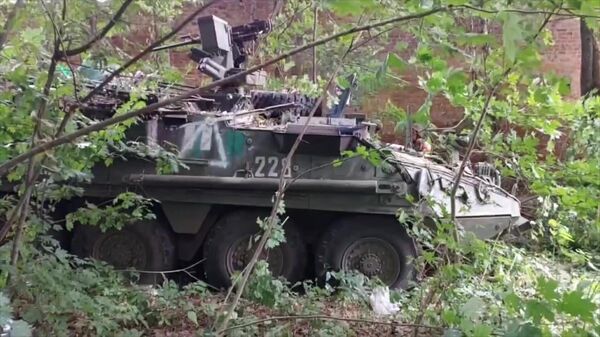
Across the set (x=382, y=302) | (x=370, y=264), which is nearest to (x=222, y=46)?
(x=370, y=264)

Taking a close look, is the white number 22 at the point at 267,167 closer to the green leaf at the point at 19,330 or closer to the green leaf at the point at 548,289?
the green leaf at the point at 548,289

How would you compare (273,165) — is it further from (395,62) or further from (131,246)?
(395,62)

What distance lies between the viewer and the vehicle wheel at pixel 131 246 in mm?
6453

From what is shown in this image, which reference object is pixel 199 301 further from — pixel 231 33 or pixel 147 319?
pixel 231 33

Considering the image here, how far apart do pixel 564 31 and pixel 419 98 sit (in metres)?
2.86

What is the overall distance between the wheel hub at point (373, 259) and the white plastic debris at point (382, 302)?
55.7 inches

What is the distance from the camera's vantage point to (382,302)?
4.65 metres

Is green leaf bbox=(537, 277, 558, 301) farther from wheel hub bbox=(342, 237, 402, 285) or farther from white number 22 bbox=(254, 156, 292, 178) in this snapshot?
white number 22 bbox=(254, 156, 292, 178)

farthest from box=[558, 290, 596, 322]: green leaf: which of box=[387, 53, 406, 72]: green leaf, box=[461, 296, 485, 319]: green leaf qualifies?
box=[387, 53, 406, 72]: green leaf

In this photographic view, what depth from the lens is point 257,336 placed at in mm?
3770

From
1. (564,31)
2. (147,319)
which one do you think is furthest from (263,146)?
(564,31)

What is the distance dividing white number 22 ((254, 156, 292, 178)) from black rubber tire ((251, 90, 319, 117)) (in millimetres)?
955

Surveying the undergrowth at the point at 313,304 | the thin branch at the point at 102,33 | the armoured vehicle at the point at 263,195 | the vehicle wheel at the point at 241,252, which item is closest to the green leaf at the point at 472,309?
the undergrowth at the point at 313,304

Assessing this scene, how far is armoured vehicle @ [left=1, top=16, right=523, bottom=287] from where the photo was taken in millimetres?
6062
